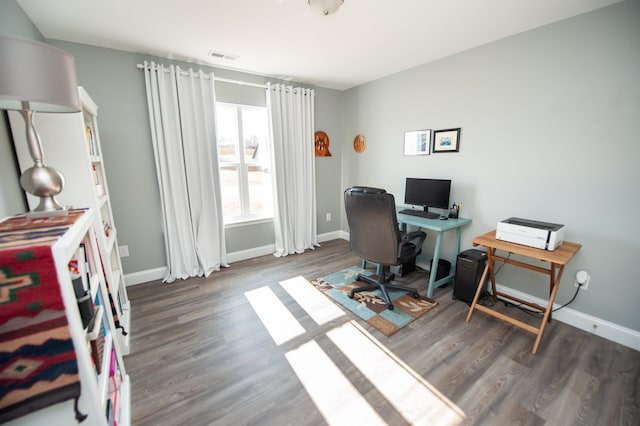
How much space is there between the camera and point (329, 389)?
61.9 inches

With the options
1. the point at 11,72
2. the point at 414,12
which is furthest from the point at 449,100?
the point at 11,72

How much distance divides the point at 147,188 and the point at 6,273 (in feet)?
7.76

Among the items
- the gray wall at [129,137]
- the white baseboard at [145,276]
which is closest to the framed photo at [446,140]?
the gray wall at [129,137]

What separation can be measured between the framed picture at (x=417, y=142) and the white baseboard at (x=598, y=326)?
1.89 metres

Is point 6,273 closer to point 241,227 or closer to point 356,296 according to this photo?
point 356,296

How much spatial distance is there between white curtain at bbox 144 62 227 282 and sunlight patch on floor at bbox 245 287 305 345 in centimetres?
90

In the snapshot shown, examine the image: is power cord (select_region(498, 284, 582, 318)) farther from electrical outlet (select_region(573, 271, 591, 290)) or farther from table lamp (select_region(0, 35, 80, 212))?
table lamp (select_region(0, 35, 80, 212))

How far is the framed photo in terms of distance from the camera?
Result: 2770 mm

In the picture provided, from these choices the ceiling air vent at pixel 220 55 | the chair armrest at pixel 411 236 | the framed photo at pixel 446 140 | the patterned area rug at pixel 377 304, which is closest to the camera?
the patterned area rug at pixel 377 304

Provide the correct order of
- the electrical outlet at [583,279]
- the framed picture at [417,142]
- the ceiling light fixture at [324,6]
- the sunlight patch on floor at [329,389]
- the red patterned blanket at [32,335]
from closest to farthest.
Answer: the red patterned blanket at [32,335], the sunlight patch on floor at [329,389], the ceiling light fixture at [324,6], the electrical outlet at [583,279], the framed picture at [417,142]

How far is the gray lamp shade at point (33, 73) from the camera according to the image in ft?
2.93

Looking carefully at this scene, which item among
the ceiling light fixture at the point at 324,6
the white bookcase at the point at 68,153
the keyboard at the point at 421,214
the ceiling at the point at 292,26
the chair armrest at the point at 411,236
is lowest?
the chair armrest at the point at 411,236

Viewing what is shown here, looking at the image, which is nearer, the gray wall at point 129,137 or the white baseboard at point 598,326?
the white baseboard at point 598,326

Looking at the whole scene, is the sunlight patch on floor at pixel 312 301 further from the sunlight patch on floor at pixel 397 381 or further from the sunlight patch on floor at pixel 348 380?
the sunlight patch on floor at pixel 397 381
